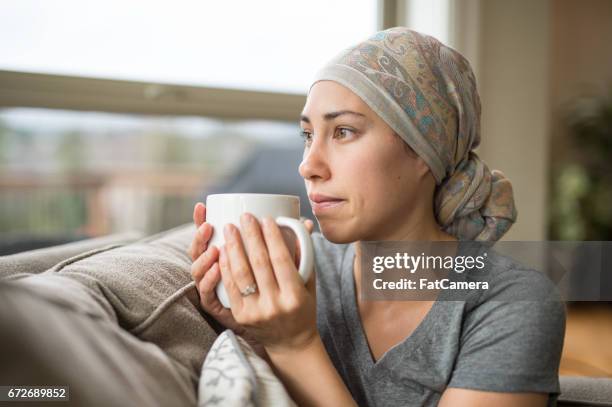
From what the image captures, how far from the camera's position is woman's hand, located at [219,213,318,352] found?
0.66m

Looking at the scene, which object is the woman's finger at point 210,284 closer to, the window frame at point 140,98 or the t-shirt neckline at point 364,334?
the t-shirt neckline at point 364,334

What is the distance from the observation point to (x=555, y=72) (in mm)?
4344

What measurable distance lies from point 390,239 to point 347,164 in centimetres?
21

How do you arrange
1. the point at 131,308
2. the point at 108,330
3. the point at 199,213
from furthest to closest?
the point at 199,213 → the point at 131,308 → the point at 108,330

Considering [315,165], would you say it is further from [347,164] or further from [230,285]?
[230,285]

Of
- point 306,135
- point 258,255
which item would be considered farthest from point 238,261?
point 306,135

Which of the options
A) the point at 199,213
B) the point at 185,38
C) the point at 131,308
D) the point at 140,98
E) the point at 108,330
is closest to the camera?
the point at 108,330

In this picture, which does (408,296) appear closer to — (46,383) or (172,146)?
(46,383)

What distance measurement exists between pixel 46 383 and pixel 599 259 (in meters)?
0.97

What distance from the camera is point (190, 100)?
2240 millimetres

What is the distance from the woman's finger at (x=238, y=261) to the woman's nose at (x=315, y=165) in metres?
0.26

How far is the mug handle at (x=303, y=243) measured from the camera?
676 millimetres

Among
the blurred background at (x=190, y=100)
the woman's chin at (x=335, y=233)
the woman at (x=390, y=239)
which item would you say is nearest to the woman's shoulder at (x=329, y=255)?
the woman at (x=390, y=239)

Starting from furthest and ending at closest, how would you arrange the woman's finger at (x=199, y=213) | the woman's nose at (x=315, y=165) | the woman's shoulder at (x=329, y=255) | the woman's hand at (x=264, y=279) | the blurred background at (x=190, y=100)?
the blurred background at (x=190, y=100) < the woman's shoulder at (x=329, y=255) < the woman's nose at (x=315, y=165) < the woman's finger at (x=199, y=213) < the woman's hand at (x=264, y=279)
